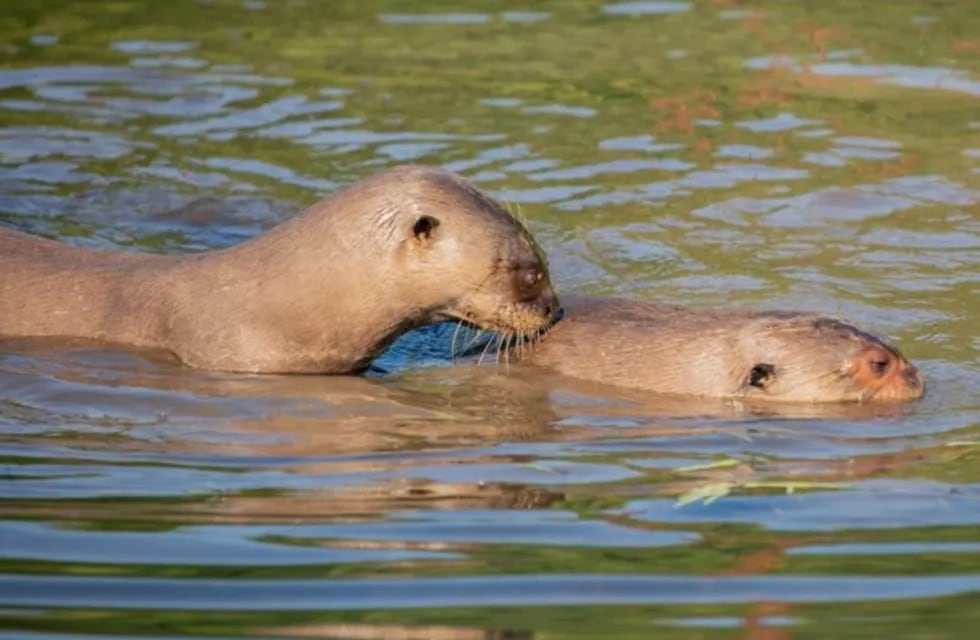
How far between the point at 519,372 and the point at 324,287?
993 mm

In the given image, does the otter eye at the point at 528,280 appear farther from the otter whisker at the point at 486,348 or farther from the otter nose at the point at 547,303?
the otter whisker at the point at 486,348

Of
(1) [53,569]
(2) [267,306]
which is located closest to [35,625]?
(1) [53,569]

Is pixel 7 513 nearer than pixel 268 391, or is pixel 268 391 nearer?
pixel 7 513

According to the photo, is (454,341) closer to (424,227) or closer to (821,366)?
(424,227)

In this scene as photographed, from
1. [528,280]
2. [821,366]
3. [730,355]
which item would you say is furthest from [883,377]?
[528,280]

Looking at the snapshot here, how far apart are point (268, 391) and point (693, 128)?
224 inches

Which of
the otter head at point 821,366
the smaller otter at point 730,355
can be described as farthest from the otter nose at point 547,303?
the otter head at point 821,366

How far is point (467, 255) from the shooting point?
9125 mm

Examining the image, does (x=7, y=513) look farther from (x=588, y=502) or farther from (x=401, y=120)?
(x=401, y=120)

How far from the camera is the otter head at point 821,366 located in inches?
366

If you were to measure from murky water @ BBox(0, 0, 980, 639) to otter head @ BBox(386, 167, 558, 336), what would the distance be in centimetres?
43

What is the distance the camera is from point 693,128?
14125 millimetres

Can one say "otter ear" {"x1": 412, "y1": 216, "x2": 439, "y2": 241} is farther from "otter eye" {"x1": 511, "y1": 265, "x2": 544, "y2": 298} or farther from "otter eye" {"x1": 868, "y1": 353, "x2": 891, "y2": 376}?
"otter eye" {"x1": 868, "y1": 353, "x2": 891, "y2": 376}

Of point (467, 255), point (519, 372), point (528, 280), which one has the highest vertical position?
point (467, 255)
